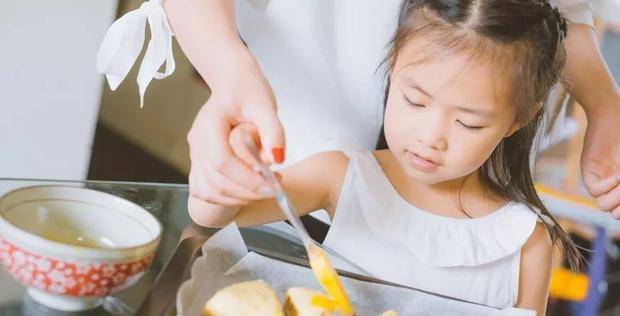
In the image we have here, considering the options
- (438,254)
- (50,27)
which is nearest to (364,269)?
(438,254)

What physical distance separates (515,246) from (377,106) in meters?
0.25

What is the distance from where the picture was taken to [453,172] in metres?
0.90

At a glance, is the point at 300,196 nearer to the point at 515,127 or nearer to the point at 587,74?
the point at 515,127

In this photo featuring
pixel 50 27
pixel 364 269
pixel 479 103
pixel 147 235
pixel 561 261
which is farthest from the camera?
pixel 561 261

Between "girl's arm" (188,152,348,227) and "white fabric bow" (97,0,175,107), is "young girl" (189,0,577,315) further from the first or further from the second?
"white fabric bow" (97,0,175,107)

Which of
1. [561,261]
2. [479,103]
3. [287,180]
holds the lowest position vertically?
[561,261]

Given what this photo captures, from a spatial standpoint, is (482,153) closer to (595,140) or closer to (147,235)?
(595,140)

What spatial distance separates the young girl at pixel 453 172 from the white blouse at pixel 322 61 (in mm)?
68

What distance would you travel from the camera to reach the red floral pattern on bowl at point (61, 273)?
0.62 metres

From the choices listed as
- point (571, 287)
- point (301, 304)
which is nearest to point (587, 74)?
point (301, 304)

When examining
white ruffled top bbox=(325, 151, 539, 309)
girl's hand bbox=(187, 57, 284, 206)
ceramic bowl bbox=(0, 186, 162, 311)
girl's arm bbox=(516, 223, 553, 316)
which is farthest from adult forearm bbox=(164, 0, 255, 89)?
girl's arm bbox=(516, 223, 553, 316)

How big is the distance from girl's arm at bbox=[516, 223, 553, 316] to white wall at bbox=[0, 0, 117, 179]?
1.02 meters

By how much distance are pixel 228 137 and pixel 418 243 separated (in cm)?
40

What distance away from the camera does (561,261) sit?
2557mm
